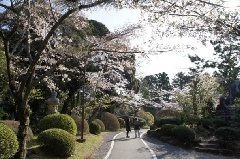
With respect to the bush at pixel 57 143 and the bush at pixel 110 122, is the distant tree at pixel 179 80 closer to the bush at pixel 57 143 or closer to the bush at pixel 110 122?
the bush at pixel 110 122

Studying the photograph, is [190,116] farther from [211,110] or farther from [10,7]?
[10,7]

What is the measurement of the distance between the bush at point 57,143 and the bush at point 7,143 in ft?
9.71

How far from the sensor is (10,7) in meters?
8.64

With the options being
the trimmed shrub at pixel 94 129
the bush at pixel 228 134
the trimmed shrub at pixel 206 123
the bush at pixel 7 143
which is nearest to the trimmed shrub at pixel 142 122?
the trimmed shrub at pixel 206 123

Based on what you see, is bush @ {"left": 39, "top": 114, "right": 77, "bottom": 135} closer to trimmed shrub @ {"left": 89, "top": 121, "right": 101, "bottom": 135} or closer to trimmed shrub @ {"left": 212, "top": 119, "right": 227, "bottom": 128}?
trimmed shrub @ {"left": 89, "top": 121, "right": 101, "bottom": 135}

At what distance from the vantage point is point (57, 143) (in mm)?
11906

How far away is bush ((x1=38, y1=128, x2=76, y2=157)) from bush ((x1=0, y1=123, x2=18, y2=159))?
9.71ft

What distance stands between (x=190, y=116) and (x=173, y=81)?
59936mm

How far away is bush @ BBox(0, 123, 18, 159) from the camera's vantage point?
8.75 meters

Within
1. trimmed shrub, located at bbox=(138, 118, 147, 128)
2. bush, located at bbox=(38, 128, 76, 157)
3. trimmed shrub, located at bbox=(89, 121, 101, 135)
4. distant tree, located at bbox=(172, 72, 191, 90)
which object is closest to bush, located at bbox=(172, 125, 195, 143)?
trimmed shrub, located at bbox=(89, 121, 101, 135)

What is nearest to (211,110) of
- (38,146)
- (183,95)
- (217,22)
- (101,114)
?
(183,95)

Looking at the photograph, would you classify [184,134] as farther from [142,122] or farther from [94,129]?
[142,122]

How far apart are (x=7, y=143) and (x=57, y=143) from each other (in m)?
3.25

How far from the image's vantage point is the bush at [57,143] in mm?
11930
